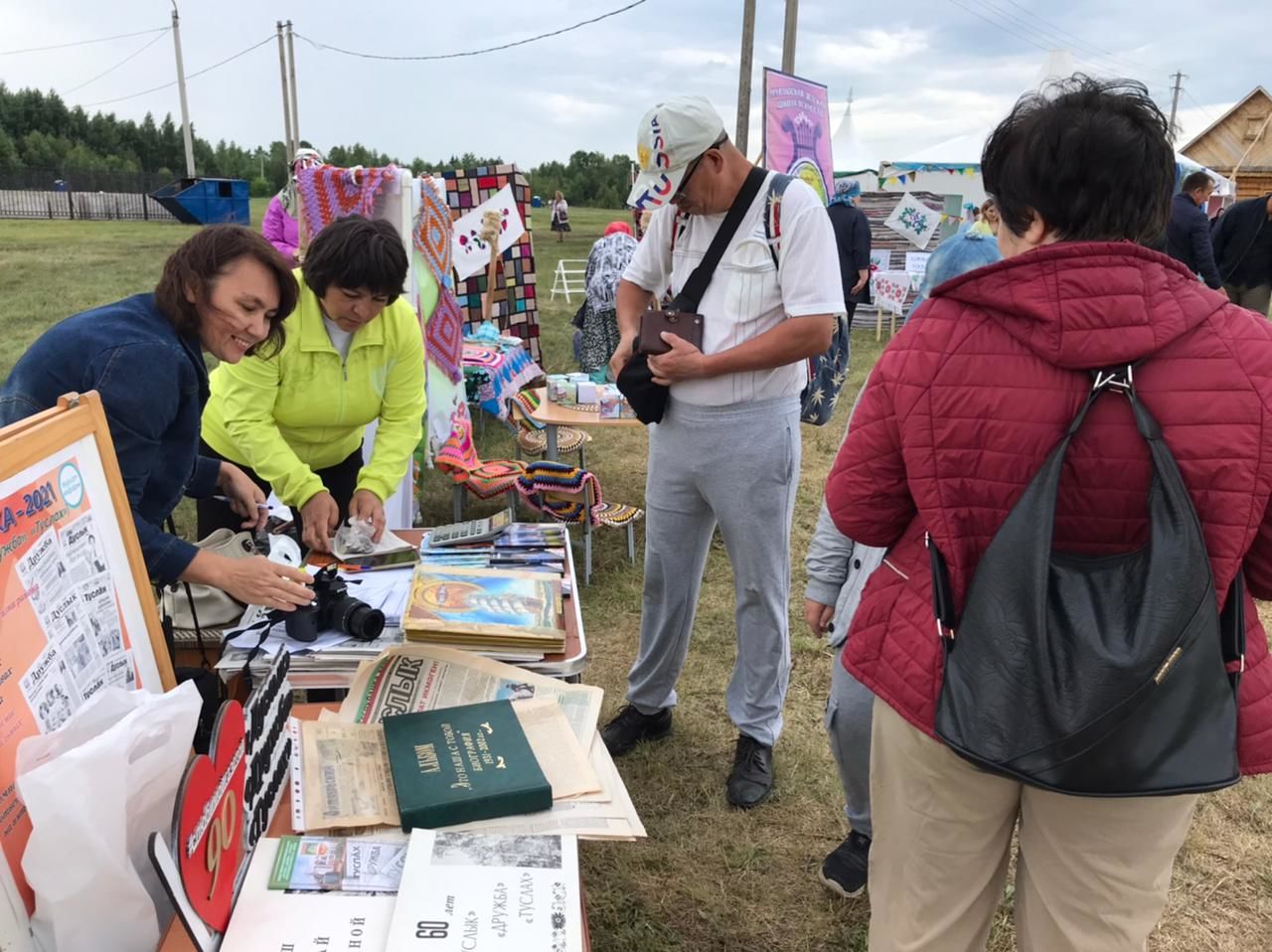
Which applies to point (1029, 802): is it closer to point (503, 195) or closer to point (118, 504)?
point (118, 504)

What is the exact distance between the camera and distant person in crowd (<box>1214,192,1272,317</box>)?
305 inches

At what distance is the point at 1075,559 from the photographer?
103cm

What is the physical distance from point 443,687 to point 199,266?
0.84 metres

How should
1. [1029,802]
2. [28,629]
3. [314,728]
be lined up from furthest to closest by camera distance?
[314,728]
[1029,802]
[28,629]

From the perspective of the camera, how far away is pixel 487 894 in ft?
3.47

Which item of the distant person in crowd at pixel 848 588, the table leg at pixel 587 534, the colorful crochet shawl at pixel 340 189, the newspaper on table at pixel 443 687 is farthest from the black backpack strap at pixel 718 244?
the colorful crochet shawl at pixel 340 189

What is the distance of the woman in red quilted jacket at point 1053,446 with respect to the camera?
996 millimetres

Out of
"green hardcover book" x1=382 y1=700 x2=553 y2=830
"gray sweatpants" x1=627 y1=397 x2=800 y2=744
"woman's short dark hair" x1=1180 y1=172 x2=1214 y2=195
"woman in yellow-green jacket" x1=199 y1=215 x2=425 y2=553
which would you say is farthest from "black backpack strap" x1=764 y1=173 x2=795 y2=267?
"woman's short dark hair" x1=1180 y1=172 x2=1214 y2=195

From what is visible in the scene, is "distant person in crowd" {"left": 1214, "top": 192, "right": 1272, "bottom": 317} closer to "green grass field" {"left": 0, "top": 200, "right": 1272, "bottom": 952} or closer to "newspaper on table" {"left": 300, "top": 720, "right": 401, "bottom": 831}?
"green grass field" {"left": 0, "top": 200, "right": 1272, "bottom": 952}

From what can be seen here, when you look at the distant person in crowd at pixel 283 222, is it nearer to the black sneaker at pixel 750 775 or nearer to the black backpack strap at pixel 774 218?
the black backpack strap at pixel 774 218

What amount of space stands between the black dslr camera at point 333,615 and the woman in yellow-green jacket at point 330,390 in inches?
17.5

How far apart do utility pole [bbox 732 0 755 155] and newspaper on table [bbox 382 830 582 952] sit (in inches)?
384

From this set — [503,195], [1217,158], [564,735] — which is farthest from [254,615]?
[1217,158]

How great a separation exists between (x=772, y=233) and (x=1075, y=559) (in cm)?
125
